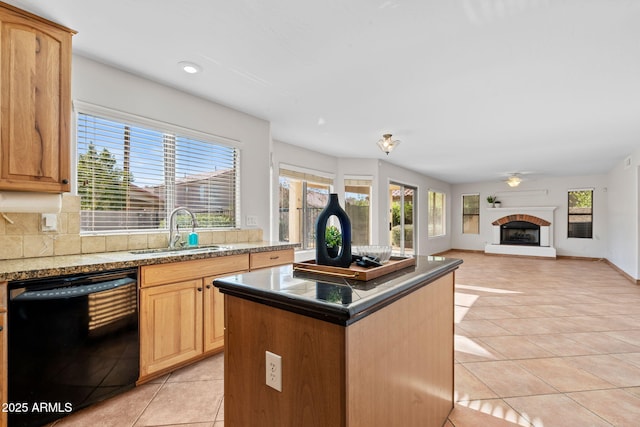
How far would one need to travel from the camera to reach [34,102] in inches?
72.6

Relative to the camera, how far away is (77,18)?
1.88 meters

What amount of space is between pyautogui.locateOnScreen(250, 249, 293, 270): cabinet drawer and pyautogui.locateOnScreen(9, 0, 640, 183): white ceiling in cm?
156

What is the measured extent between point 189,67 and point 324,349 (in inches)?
96.7

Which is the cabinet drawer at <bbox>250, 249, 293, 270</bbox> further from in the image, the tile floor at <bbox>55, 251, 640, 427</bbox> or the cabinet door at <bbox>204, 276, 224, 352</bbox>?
the tile floor at <bbox>55, 251, 640, 427</bbox>

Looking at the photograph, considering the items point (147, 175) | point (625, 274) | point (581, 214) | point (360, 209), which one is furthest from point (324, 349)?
point (581, 214)

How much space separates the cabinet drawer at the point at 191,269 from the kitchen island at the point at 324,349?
119 cm

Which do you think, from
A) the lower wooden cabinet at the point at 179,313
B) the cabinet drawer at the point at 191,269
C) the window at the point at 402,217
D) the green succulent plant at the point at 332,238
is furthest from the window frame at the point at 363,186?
the green succulent plant at the point at 332,238

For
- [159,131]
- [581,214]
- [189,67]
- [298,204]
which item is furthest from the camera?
[581,214]

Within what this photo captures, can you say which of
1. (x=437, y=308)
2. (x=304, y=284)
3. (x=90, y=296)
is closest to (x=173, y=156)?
(x=90, y=296)

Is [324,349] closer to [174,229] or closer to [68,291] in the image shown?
[68,291]

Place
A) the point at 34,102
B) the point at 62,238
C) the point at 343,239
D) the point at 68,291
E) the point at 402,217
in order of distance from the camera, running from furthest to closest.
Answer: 1. the point at 402,217
2. the point at 62,238
3. the point at 34,102
4. the point at 68,291
5. the point at 343,239

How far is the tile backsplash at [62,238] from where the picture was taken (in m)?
1.97

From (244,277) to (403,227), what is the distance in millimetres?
6317

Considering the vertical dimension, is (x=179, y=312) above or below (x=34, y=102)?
below
